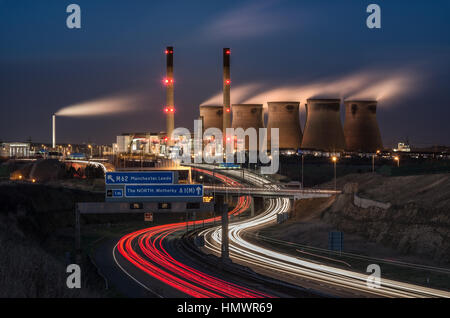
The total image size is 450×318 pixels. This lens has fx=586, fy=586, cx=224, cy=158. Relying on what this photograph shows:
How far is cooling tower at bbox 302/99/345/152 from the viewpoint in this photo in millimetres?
113812

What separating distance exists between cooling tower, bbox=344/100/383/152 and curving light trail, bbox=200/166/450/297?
61949 millimetres

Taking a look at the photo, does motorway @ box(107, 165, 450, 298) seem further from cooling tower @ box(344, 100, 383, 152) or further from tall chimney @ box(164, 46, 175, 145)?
tall chimney @ box(164, 46, 175, 145)

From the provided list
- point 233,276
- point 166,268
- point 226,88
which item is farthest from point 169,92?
point 233,276

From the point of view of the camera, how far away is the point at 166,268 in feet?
127

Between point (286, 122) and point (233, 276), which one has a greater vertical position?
point (286, 122)

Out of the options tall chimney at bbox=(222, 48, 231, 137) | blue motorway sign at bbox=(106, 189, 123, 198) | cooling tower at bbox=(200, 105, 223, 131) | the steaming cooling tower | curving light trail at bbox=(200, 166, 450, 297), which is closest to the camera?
curving light trail at bbox=(200, 166, 450, 297)

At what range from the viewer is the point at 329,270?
3741cm

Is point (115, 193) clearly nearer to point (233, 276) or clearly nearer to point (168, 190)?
point (168, 190)

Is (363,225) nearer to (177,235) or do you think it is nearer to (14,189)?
(177,235)

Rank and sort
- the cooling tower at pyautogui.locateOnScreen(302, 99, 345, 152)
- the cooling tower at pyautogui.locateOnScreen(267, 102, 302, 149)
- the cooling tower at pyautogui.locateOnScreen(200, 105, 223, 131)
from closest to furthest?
the cooling tower at pyautogui.locateOnScreen(302, 99, 345, 152), the cooling tower at pyautogui.locateOnScreen(267, 102, 302, 149), the cooling tower at pyautogui.locateOnScreen(200, 105, 223, 131)

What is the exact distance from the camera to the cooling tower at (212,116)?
146125mm

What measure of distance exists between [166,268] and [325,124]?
262ft

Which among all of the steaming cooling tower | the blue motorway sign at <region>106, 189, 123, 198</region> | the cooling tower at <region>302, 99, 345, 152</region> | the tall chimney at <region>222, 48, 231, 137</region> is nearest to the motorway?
the blue motorway sign at <region>106, 189, 123, 198</region>
